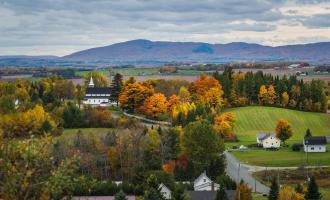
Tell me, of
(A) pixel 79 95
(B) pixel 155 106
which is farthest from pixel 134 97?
(A) pixel 79 95

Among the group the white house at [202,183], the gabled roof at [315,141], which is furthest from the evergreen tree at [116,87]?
the white house at [202,183]

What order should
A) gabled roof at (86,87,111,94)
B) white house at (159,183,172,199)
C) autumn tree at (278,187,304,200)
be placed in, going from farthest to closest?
1. gabled roof at (86,87,111,94)
2. white house at (159,183,172,199)
3. autumn tree at (278,187,304,200)

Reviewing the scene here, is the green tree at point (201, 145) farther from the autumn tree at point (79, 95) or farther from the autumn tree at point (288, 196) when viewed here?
the autumn tree at point (79, 95)

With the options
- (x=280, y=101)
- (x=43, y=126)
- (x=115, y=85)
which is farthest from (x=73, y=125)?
(x=280, y=101)

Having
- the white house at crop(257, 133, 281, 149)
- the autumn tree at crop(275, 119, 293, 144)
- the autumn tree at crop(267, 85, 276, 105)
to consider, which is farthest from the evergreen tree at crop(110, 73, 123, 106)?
the autumn tree at crop(275, 119, 293, 144)

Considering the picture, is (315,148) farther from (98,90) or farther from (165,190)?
(98,90)

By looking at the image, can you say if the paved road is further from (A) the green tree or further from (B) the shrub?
(B) the shrub
